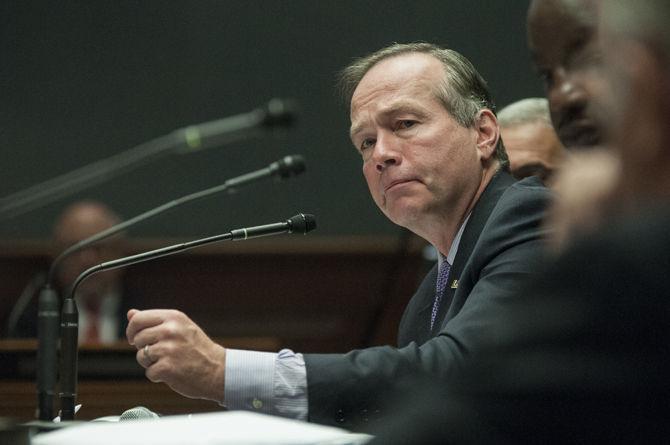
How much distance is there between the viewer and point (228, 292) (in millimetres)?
5844

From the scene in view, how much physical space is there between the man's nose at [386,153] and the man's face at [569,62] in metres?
0.42

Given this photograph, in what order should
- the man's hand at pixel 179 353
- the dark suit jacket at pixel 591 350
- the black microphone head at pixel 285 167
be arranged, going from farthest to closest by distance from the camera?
the black microphone head at pixel 285 167 < the man's hand at pixel 179 353 < the dark suit jacket at pixel 591 350

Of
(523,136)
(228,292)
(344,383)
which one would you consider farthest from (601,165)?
(228,292)

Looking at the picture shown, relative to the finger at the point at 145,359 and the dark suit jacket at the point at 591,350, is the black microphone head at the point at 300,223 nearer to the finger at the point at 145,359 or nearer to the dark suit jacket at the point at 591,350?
the finger at the point at 145,359

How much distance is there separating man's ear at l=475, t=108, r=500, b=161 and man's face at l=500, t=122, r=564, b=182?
61 cm

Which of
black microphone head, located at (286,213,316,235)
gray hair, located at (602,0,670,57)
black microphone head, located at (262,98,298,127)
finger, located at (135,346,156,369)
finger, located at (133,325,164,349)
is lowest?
finger, located at (135,346,156,369)

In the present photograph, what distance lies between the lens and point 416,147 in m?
2.62

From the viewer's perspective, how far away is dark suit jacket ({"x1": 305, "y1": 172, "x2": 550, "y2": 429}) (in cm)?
194

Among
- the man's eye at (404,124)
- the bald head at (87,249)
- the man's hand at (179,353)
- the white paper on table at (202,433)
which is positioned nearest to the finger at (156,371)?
the man's hand at (179,353)

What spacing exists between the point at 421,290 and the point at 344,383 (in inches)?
35.4

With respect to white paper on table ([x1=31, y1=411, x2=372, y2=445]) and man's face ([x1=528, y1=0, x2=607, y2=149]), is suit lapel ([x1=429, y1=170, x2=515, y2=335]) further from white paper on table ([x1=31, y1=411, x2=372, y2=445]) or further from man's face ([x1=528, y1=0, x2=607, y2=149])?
white paper on table ([x1=31, y1=411, x2=372, y2=445])

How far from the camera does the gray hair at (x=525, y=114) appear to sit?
11.3 feet

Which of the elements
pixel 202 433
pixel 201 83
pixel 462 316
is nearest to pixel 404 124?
pixel 462 316

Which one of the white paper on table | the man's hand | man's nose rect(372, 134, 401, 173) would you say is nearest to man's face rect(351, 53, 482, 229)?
man's nose rect(372, 134, 401, 173)
